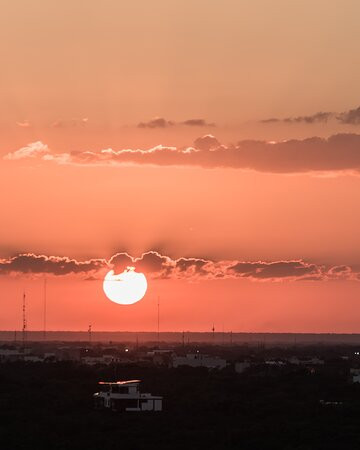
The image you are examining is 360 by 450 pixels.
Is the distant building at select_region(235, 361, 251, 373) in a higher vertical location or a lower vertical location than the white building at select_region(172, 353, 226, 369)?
lower

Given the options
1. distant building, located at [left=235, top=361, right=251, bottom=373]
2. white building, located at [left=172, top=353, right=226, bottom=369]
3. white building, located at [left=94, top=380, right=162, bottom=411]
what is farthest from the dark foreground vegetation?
white building, located at [left=172, top=353, right=226, bottom=369]

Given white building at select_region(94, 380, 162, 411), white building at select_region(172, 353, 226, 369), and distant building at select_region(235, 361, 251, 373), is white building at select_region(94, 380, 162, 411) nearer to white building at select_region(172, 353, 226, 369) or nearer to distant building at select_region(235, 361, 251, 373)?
distant building at select_region(235, 361, 251, 373)

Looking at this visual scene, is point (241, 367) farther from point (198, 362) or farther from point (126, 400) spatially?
point (126, 400)

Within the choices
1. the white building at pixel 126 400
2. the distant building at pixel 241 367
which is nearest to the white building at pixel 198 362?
the distant building at pixel 241 367

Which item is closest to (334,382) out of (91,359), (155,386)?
(155,386)

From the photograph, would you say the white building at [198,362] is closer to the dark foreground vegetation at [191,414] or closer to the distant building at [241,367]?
the distant building at [241,367]
